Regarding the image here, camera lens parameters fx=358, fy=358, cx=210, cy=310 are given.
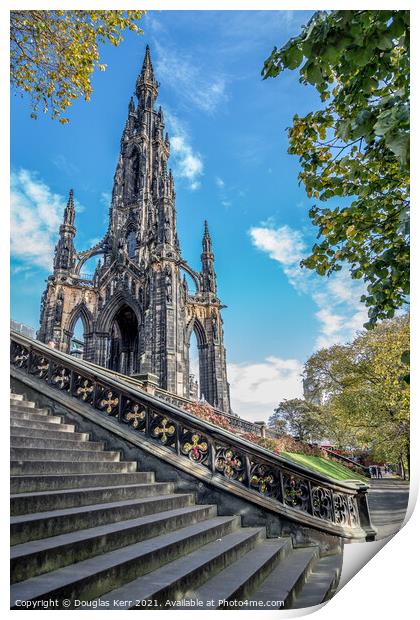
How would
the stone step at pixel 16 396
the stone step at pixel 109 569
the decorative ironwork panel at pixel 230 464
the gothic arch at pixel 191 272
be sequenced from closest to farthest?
the stone step at pixel 109 569
the decorative ironwork panel at pixel 230 464
the stone step at pixel 16 396
the gothic arch at pixel 191 272

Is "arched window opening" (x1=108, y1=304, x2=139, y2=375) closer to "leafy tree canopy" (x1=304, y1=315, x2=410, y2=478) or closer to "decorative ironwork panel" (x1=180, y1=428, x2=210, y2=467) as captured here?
"decorative ironwork panel" (x1=180, y1=428, x2=210, y2=467)

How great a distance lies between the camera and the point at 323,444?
17.6ft

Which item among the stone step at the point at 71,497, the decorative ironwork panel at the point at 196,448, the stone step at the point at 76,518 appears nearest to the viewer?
the stone step at the point at 76,518

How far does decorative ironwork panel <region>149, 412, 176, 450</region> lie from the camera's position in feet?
17.3

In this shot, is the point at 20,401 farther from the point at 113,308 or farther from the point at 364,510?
the point at 113,308

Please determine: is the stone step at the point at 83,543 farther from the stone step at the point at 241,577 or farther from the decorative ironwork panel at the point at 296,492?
the decorative ironwork panel at the point at 296,492

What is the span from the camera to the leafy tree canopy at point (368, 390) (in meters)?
3.86

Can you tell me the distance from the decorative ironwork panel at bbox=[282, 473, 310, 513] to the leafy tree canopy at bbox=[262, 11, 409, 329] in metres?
2.42

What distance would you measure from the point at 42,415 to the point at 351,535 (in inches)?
179

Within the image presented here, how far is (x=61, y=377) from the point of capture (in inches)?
255

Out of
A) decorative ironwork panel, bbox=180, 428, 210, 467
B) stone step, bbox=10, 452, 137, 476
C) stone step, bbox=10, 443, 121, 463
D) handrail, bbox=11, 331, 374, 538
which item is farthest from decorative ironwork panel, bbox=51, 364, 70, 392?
Result: decorative ironwork panel, bbox=180, 428, 210, 467

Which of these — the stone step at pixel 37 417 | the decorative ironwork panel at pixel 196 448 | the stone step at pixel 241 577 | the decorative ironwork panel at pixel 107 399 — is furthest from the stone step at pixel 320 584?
the stone step at pixel 37 417

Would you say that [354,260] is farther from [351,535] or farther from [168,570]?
[168,570]

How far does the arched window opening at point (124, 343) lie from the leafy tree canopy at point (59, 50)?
2760 centimetres
